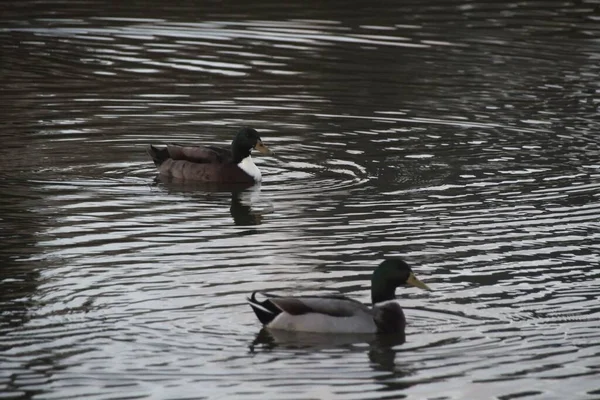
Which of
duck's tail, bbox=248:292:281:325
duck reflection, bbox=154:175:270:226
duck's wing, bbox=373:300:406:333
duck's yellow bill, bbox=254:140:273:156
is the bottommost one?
duck reflection, bbox=154:175:270:226

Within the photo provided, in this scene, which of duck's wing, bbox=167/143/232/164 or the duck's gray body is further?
duck's wing, bbox=167/143/232/164

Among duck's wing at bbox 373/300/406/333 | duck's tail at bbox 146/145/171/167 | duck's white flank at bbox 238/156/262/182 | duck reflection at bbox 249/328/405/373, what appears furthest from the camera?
duck's tail at bbox 146/145/171/167

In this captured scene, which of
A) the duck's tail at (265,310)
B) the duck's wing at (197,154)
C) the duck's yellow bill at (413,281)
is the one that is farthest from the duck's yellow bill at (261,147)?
the duck's tail at (265,310)

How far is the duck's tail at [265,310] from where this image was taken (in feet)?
38.4

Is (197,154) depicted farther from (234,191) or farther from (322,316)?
(322,316)

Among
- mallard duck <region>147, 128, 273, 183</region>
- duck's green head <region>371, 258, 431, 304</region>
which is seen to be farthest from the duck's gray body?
mallard duck <region>147, 128, 273, 183</region>

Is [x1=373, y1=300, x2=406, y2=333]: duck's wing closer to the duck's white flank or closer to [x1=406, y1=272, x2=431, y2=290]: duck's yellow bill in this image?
[x1=406, y1=272, x2=431, y2=290]: duck's yellow bill

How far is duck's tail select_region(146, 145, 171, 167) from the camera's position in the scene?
18516 millimetres

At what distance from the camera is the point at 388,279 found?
12.1 metres

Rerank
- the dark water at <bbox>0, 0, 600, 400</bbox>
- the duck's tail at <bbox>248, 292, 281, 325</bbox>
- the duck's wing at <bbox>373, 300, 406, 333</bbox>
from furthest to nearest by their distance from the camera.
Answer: the duck's wing at <bbox>373, 300, 406, 333</bbox> → the duck's tail at <bbox>248, 292, 281, 325</bbox> → the dark water at <bbox>0, 0, 600, 400</bbox>

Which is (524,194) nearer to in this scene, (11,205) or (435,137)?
(435,137)

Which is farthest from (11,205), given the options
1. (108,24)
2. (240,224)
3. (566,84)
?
(108,24)

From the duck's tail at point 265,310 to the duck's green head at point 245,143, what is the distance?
21.7 feet

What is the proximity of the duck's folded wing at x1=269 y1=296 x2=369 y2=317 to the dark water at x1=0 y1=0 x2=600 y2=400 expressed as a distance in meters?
0.23
